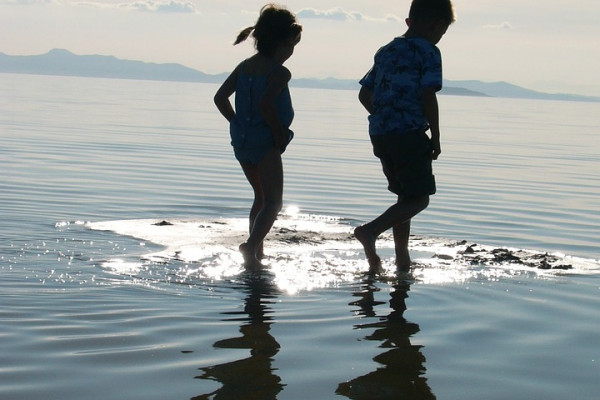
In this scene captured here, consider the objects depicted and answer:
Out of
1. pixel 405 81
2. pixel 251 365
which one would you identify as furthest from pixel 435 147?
pixel 251 365

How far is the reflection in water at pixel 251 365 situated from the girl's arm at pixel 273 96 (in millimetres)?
1601

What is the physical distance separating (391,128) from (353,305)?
1488mm

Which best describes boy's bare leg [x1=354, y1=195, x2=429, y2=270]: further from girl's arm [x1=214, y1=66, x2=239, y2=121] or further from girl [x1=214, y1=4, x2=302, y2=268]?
girl's arm [x1=214, y1=66, x2=239, y2=121]

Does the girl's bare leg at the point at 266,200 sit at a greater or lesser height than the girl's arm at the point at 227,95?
lesser

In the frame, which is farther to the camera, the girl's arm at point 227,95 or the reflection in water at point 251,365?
the girl's arm at point 227,95

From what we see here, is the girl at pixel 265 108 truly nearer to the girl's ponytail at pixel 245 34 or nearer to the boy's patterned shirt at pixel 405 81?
the girl's ponytail at pixel 245 34

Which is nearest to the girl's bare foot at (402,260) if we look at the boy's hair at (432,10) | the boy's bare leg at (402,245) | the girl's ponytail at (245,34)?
the boy's bare leg at (402,245)

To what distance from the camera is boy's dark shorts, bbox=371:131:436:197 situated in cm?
642

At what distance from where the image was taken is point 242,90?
6.83 metres

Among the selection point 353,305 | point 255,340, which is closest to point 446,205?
point 353,305

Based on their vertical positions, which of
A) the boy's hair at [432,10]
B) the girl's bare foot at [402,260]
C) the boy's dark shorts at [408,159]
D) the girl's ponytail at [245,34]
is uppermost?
the boy's hair at [432,10]

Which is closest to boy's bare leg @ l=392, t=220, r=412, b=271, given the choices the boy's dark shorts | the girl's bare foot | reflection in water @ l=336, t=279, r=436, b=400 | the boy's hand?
the girl's bare foot

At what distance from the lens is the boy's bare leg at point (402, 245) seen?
22.2 feet

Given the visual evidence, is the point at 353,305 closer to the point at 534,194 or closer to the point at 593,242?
the point at 593,242
